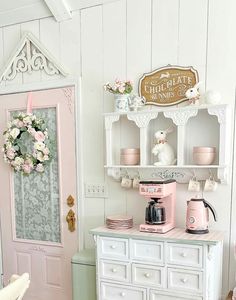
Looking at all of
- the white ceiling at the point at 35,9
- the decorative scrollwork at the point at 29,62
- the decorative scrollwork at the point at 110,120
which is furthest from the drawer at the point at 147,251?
the white ceiling at the point at 35,9

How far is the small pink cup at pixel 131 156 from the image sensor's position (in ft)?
7.27

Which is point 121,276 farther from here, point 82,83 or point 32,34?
point 32,34

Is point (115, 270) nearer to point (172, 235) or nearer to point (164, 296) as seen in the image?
point (164, 296)

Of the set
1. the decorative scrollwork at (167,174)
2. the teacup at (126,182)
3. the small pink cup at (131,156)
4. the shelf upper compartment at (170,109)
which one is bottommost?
the teacup at (126,182)

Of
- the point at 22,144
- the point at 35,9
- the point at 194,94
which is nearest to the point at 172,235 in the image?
the point at 194,94

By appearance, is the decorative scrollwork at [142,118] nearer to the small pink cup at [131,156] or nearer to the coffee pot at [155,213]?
the small pink cup at [131,156]

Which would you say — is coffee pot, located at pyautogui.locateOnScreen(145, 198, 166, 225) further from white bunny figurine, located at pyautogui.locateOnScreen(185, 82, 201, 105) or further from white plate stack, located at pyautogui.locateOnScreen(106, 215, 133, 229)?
white bunny figurine, located at pyautogui.locateOnScreen(185, 82, 201, 105)

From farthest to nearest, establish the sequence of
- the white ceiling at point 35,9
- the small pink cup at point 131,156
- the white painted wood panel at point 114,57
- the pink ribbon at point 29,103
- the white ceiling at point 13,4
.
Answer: the pink ribbon at point 29,103 < the white ceiling at point 13,4 < the white ceiling at point 35,9 < the white painted wood panel at point 114,57 < the small pink cup at point 131,156

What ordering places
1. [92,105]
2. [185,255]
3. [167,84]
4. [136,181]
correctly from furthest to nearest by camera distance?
[92,105], [136,181], [167,84], [185,255]

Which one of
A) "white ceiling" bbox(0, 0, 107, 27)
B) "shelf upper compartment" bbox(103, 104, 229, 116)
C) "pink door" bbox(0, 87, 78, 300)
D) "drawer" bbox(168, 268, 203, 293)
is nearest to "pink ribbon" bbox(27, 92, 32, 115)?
"pink door" bbox(0, 87, 78, 300)

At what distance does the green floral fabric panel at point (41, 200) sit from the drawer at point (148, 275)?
920mm

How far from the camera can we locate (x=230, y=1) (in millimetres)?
2002

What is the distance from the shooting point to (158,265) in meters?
1.90

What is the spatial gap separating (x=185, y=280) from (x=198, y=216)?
38 centimetres
